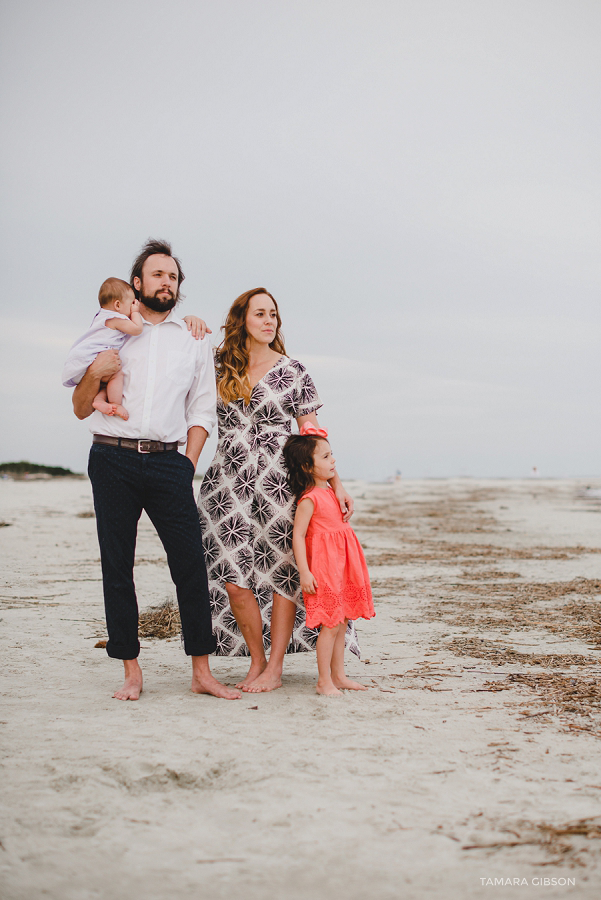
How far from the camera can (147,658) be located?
170 inches

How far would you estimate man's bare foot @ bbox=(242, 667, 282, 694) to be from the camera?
3488mm

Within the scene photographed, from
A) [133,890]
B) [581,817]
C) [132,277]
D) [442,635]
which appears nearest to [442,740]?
[581,817]

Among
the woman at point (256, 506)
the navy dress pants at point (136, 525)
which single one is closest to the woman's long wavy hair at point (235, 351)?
the woman at point (256, 506)

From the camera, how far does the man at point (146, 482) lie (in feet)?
11.1

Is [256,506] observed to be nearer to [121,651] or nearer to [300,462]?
[300,462]

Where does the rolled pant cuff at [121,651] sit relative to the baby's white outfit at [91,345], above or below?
below

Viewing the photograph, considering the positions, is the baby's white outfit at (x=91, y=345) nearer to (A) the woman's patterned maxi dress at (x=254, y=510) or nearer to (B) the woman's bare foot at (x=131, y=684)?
(A) the woman's patterned maxi dress at (x=254, y=510)

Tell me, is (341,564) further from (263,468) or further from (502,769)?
(502,769)

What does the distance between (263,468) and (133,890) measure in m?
2.16

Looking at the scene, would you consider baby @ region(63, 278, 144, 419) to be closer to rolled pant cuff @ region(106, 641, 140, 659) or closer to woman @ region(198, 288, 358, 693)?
woman @ region(198, 288, 358, 693)

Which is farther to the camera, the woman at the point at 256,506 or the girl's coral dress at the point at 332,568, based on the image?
the woman at the point at 256,506

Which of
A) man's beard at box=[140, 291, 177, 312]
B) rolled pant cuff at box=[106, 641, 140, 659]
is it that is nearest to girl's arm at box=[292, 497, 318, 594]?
rolled pant cuff at box=[106, 641, 140, 659]

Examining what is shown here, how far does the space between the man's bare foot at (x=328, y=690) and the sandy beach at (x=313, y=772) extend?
0.33 feet

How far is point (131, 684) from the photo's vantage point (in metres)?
3.40
